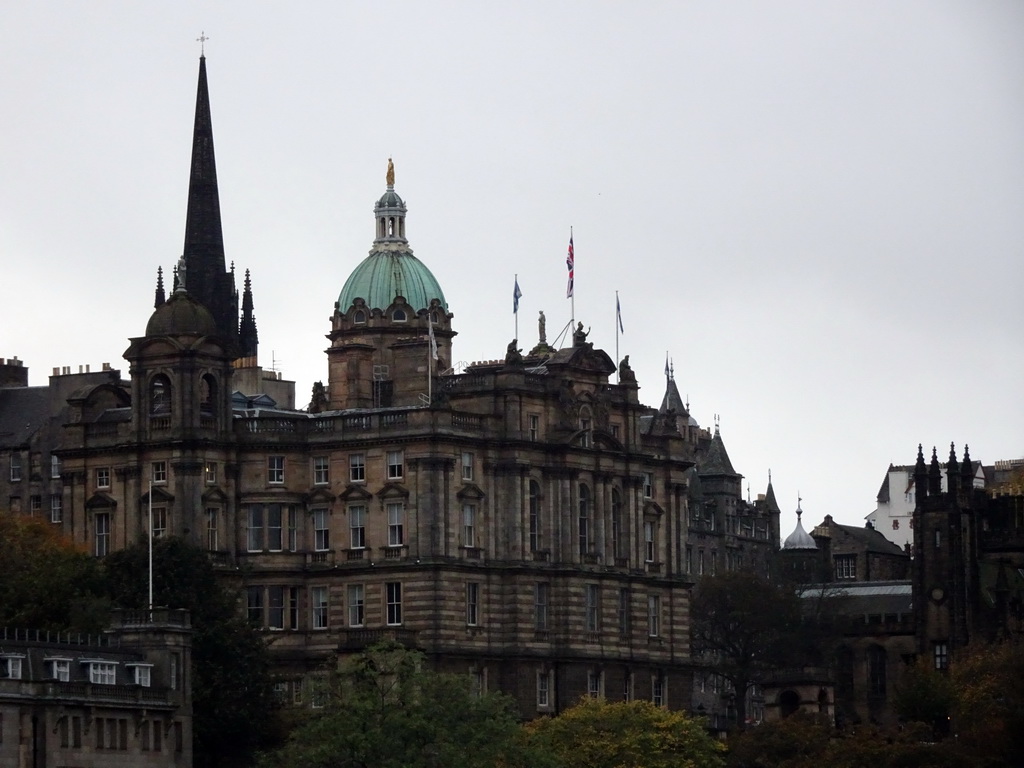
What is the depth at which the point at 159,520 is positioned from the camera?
189125mm

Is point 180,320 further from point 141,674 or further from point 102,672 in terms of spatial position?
point 102,672

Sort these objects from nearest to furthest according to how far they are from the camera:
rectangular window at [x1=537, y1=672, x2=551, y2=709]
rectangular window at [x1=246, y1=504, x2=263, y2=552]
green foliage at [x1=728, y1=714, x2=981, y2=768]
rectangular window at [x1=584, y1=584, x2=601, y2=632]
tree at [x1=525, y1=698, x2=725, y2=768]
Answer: tree at [x1=525, y1=698, x2=725, y2=768] → green foliage at [x1=728, y1=714, x2=981, y2=768] → rectangular window at [x1=246, y1=504, x2=263, y2=552] → rectangular window at [x1=537, y1=672, x2=551, y2=709] → rectangular window at [x1=584, y1=584, x2=601, y2=632]

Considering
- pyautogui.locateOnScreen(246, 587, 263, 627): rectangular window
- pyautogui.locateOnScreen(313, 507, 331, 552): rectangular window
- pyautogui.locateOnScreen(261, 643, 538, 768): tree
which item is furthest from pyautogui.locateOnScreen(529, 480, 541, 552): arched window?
pyautogui.locateOnScreen(261, 643, 538, 768): tree

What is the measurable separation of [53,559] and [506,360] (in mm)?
29898

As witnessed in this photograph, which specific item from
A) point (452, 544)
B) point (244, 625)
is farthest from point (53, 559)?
point (452, 544)

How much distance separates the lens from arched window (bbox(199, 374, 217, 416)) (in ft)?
624

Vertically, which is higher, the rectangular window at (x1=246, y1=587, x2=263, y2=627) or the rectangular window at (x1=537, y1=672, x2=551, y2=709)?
the rectangular window at (x1=246, y1=587, x2=263, y2=627)

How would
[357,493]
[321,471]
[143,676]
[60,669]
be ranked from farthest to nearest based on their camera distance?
[321,471] → [357,493] → [143,676] → [60,669]

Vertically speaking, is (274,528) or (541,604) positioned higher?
(274,528)

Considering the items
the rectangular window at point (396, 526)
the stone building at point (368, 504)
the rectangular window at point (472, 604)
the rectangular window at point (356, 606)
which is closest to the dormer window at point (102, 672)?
the stone building at point (368, 504)

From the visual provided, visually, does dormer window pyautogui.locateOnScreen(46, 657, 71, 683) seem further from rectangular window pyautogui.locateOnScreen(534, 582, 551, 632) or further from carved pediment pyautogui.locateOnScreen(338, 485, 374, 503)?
rectangular window pyautogui.locateOnScreen(534, 582, 551, 632)

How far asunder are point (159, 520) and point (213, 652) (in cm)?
1785

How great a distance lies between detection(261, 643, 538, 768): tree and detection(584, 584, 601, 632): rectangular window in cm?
3309

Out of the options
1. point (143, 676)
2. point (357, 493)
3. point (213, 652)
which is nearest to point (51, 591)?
point (213, 652)
